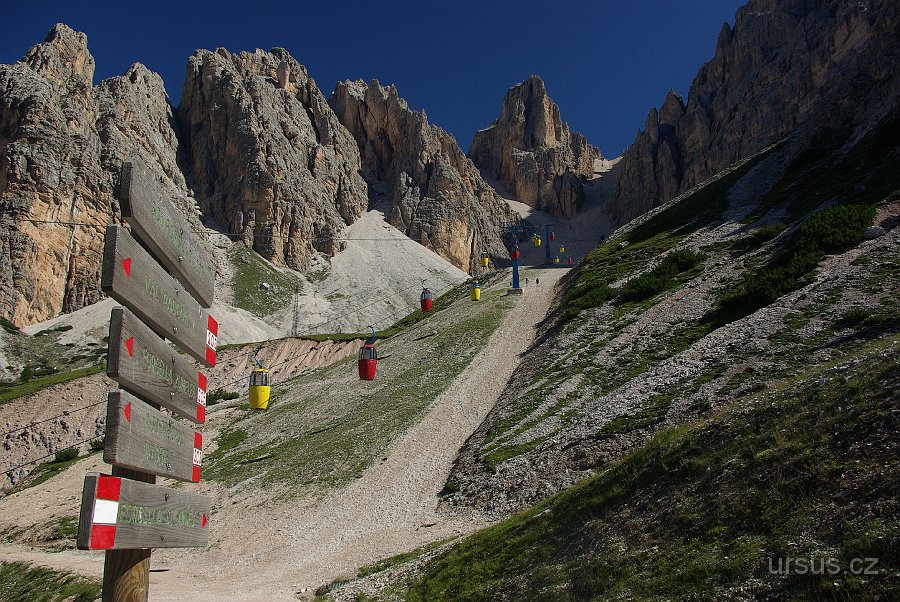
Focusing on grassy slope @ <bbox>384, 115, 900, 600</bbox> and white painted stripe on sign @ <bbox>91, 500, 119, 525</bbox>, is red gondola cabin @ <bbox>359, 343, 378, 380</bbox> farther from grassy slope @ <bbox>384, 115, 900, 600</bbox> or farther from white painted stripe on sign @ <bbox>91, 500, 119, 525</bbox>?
white painted stripe on sign @ <bbox>91, 500, 119, 525</bbox>

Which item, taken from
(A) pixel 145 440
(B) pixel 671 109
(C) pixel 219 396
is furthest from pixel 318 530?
(B) pixel 671 109

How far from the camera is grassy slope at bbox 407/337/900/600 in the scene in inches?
324

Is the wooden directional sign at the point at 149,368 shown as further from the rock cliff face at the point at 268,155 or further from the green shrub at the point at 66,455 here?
the rock cliff face at the point at 268,155

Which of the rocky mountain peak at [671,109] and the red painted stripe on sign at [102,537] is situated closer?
the red painted stripe on sign at [102,537]

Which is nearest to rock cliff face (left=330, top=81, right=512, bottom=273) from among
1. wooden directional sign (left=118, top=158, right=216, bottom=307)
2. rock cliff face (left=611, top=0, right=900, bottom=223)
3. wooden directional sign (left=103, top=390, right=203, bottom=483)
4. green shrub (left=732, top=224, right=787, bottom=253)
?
rock cliff face (left=611, top=0, right=900, bottom=223)

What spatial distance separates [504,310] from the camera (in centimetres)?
6053

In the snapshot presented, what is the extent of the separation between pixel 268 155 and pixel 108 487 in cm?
14263

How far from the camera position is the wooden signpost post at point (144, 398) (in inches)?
218

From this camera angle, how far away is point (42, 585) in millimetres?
21891

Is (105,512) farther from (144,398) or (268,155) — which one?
(268,155)

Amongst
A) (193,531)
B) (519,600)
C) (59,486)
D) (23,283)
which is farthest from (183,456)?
(23,283)

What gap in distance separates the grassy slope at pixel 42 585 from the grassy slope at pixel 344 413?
1031cm

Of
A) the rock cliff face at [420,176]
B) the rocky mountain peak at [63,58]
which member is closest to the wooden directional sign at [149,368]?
the rocky mountain peak at [63,58]

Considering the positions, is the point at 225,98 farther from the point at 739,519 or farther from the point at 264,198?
the point at 739,519
